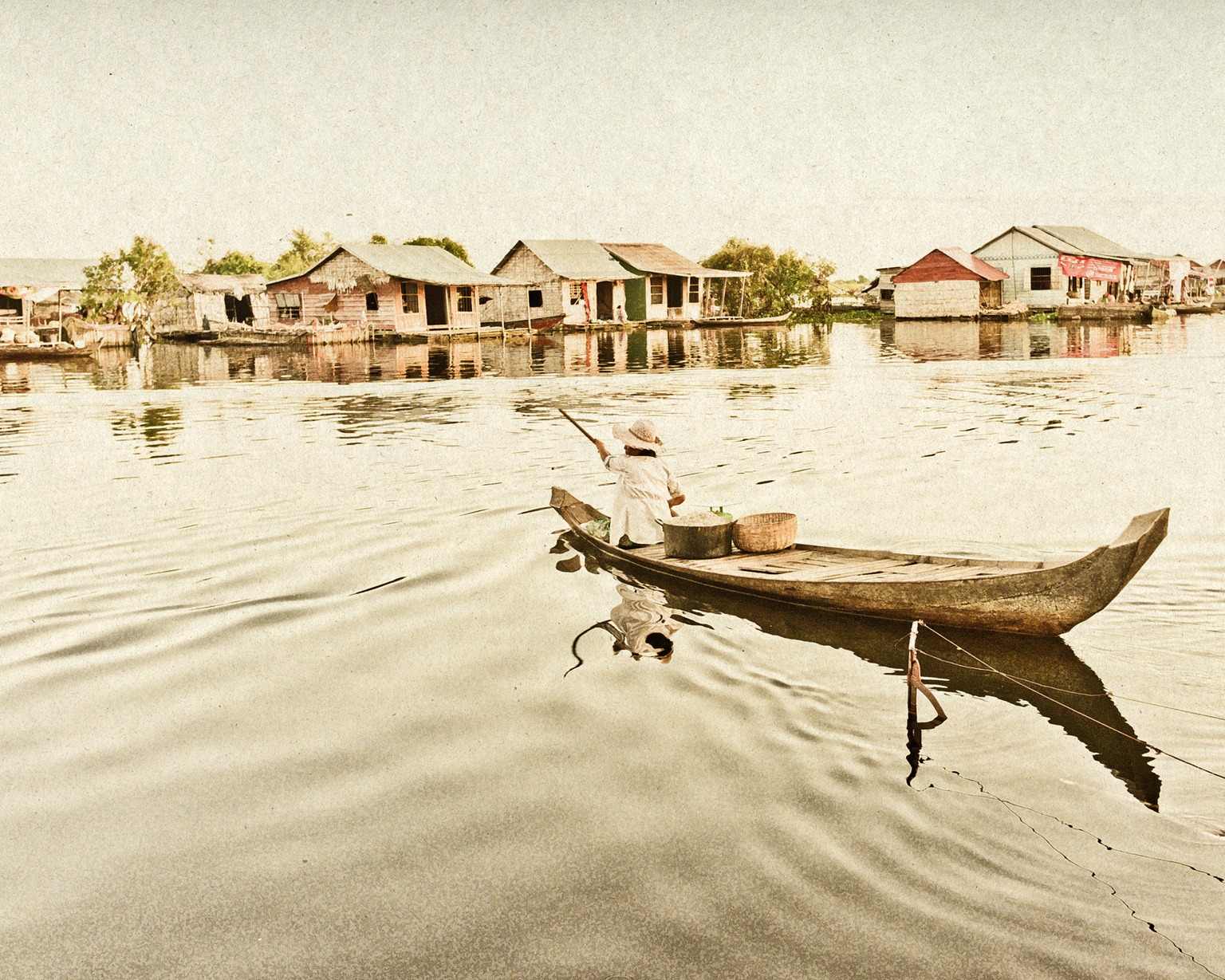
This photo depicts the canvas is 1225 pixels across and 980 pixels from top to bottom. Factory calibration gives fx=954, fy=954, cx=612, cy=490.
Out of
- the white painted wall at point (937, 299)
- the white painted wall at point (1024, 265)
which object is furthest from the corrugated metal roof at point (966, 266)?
the white painted wall at point (1024, 265)

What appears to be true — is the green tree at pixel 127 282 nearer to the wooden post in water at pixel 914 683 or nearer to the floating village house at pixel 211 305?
the floating village house at pixel 211 305

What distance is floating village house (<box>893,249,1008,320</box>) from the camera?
53031 millimetres

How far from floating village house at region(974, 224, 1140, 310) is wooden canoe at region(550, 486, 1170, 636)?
5499 cm

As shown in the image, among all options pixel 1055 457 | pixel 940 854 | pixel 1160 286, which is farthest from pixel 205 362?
pixel 1160 286

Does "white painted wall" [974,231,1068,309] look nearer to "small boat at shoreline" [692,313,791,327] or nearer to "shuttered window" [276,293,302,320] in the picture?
"small boat at shoreline" [692,313,791,327]

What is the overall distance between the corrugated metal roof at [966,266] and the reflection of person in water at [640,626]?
49949 mm

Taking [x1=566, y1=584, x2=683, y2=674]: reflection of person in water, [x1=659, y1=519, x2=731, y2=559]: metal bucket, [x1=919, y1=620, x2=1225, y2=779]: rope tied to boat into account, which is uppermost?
[x1=659, y1=519, x2=731, y2=559]: metal bucket

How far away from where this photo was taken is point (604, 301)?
174 feet

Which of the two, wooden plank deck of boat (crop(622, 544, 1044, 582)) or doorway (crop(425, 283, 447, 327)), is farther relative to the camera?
doorway (crop(425, 283, 447, 327))

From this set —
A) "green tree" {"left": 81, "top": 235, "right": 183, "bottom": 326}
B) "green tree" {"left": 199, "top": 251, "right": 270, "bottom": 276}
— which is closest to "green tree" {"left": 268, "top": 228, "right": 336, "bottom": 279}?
"green tree" {"left": 199, "top": 251, "right": 270, "bottom": 276}

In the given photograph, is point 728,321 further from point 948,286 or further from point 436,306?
point 436,306

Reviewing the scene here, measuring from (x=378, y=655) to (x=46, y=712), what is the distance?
2065mm

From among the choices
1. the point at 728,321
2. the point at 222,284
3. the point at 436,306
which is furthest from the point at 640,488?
the point at 222,284

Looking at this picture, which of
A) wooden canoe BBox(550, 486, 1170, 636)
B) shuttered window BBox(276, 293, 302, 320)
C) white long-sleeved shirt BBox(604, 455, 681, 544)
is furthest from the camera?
shuttered window BBox(276, 293, 302, 320)
